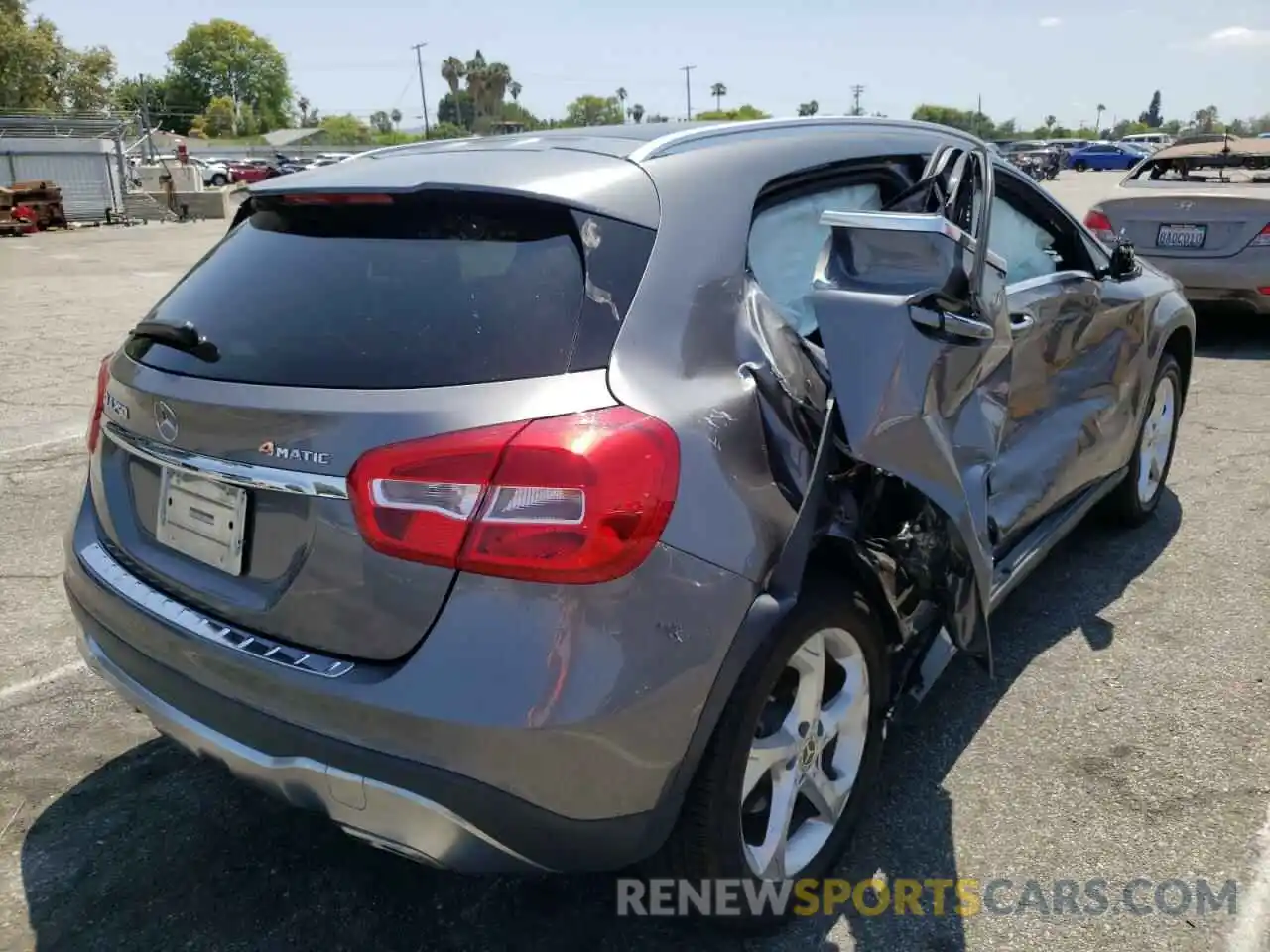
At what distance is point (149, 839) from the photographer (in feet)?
8.61

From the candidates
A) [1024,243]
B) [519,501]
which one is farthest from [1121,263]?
[519,501]

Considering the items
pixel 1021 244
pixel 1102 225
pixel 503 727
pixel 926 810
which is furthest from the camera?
pixel 1102 225

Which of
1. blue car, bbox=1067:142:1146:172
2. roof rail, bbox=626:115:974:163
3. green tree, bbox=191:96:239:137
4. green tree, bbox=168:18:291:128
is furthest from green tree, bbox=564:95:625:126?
green tree, bbox=168:18:291:128

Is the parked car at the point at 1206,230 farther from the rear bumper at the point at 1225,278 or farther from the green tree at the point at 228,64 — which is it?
the green tree at the point at 228,64

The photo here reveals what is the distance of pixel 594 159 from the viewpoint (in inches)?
90.8

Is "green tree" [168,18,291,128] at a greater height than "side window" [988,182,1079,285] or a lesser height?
greater

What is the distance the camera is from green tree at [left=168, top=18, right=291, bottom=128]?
117 meters

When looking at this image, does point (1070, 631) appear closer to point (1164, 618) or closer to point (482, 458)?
point (1164, 618)

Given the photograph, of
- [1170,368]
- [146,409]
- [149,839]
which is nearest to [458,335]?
[146,409]

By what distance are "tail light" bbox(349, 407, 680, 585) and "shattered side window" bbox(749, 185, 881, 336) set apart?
76 centimetres

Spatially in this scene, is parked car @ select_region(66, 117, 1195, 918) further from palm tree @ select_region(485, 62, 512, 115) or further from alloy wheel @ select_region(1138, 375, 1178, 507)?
palm tree @ select_region(485, 62, 512, 115)

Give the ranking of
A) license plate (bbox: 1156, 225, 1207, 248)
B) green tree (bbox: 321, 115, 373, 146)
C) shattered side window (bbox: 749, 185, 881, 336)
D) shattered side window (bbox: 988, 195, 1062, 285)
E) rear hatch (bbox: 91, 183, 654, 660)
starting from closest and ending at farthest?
rear hatch (bbox: 91, 183, 654, 660) → shattered side window (bbox: 749, 185, 881, 336) → shattered side window (bbox: 988, 195, 1062, 285) → license plate (bbox: 1156, 225, 1207, 248) → green tree (bbox: 321, 115, 373, 146)

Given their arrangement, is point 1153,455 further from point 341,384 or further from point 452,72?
point 452,72

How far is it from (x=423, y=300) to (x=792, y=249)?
98 cm
